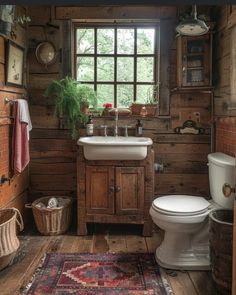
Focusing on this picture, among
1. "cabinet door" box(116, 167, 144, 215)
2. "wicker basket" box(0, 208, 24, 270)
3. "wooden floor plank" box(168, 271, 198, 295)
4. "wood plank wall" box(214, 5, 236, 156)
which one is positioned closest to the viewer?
"wooden floor plank" box(168, 271, 198, 295)

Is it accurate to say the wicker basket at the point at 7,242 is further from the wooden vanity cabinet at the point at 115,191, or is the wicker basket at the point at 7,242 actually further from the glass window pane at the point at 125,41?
the glass window pane at the point at 125,41

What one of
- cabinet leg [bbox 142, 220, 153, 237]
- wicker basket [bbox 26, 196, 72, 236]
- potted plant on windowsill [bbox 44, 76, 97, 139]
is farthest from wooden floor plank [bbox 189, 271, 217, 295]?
potted plant on windowsill [bbox 44, 76, 97, 139]

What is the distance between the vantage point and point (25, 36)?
10.8 ft

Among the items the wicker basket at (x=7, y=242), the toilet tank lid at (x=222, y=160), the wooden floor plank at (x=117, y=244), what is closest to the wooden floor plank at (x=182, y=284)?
the wooden floor plank at (x=117, y=244)

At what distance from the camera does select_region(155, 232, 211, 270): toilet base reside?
244cm

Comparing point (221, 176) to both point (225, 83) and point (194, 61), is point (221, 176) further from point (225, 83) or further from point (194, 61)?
point (194, 61)

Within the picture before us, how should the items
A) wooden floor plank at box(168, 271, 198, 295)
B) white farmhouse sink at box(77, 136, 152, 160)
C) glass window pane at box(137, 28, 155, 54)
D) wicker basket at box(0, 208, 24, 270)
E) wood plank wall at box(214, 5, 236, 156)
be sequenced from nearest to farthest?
wooden floor plank at box(168, 271, 198, 295) → wicker basket at box(0, 208, 24, 270) → wood plank wall at box(214, 5, 236, 156) → white farmhouse sink at box(77, 136, 152, 160) → glass window pane at box(137, 28, 155, 54)

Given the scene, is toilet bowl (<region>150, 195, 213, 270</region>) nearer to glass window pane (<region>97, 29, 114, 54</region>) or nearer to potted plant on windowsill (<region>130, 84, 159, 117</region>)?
potted plant on windowsill (<region>130, 84, 159, 117</region>)

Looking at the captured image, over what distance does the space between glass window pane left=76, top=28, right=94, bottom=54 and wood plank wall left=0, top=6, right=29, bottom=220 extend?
0.53 m

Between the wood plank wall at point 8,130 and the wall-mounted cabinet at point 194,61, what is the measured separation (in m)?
1.49

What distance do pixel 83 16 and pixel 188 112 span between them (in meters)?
1.40

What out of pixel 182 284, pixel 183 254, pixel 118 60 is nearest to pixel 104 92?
pixel 118 60

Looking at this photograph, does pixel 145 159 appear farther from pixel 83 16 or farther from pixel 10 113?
pixel 83 16

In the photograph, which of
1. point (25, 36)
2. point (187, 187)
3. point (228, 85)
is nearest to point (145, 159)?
point (187, 187)
